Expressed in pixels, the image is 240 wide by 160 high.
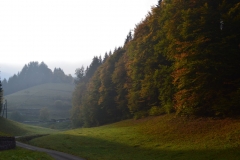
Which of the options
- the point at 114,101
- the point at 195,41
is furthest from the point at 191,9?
the point at 114,101

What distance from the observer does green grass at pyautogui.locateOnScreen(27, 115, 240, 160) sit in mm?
21927

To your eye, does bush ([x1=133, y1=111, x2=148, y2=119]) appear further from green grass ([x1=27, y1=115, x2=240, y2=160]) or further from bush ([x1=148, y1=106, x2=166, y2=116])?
green grass ([x1=27, y1=115, x2=240, y2=160])

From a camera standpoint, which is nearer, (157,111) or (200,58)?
(200,58)

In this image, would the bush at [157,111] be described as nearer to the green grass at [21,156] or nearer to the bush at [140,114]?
the bush at [140,114]

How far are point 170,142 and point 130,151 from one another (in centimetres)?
409

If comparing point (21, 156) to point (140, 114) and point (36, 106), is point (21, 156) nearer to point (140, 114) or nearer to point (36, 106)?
point (140, 114)

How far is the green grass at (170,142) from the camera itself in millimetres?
21927

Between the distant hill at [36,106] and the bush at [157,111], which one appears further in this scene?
the distant hill at [36,106]

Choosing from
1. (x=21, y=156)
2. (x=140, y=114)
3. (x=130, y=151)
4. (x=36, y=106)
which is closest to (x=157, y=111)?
(x=140, y=114)

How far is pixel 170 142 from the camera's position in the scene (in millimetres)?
27922

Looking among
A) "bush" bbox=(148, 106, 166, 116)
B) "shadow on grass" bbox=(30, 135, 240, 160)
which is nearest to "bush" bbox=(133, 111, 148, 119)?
"bush" bbox=(148, 106, 166, 116)

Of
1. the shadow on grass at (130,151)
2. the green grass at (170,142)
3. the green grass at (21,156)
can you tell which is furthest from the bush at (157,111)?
the green grass at (21,156)

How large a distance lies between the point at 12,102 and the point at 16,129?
4536 inches

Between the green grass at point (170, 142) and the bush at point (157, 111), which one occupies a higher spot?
the bush at point (157, 111)
